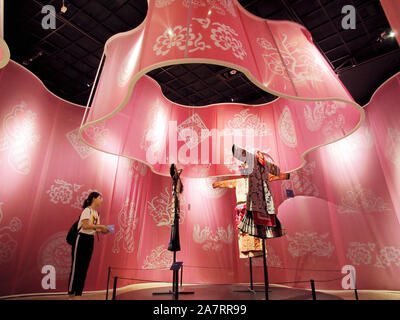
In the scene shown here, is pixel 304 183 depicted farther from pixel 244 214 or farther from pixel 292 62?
pixel 292 62

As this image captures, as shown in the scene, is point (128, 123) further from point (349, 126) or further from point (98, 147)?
point (349, 126)

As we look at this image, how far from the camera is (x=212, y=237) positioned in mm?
4883

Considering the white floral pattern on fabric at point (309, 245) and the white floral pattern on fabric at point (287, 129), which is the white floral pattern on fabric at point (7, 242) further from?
the white floral pattern on fabric at point (309, 245)

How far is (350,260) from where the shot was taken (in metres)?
3.88

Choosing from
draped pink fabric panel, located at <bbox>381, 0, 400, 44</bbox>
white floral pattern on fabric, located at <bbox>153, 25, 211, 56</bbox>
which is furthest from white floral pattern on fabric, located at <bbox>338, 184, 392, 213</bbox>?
white floral pattern on fabric, located at <bbox>153, 25, 211, 56</bbox>

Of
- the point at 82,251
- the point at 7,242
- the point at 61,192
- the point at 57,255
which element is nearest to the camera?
the point at 82,251

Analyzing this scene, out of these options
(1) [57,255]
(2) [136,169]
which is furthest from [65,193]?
(2) [136,169]

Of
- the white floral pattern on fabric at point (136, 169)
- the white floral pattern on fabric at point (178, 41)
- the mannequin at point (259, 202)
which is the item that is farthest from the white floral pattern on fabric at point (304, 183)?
the white floral pattern on fabric at point (178, 41)

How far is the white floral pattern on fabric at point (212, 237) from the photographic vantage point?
4836 mm

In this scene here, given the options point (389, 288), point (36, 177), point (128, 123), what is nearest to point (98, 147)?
point (128, 123)

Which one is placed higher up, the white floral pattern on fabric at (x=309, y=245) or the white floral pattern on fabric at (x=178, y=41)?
the white floral pattern on fabric at (x=178, y=41)

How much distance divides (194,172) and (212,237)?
1825mm

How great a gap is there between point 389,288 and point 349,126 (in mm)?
3019

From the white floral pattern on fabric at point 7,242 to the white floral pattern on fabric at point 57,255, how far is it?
1.11 ft
